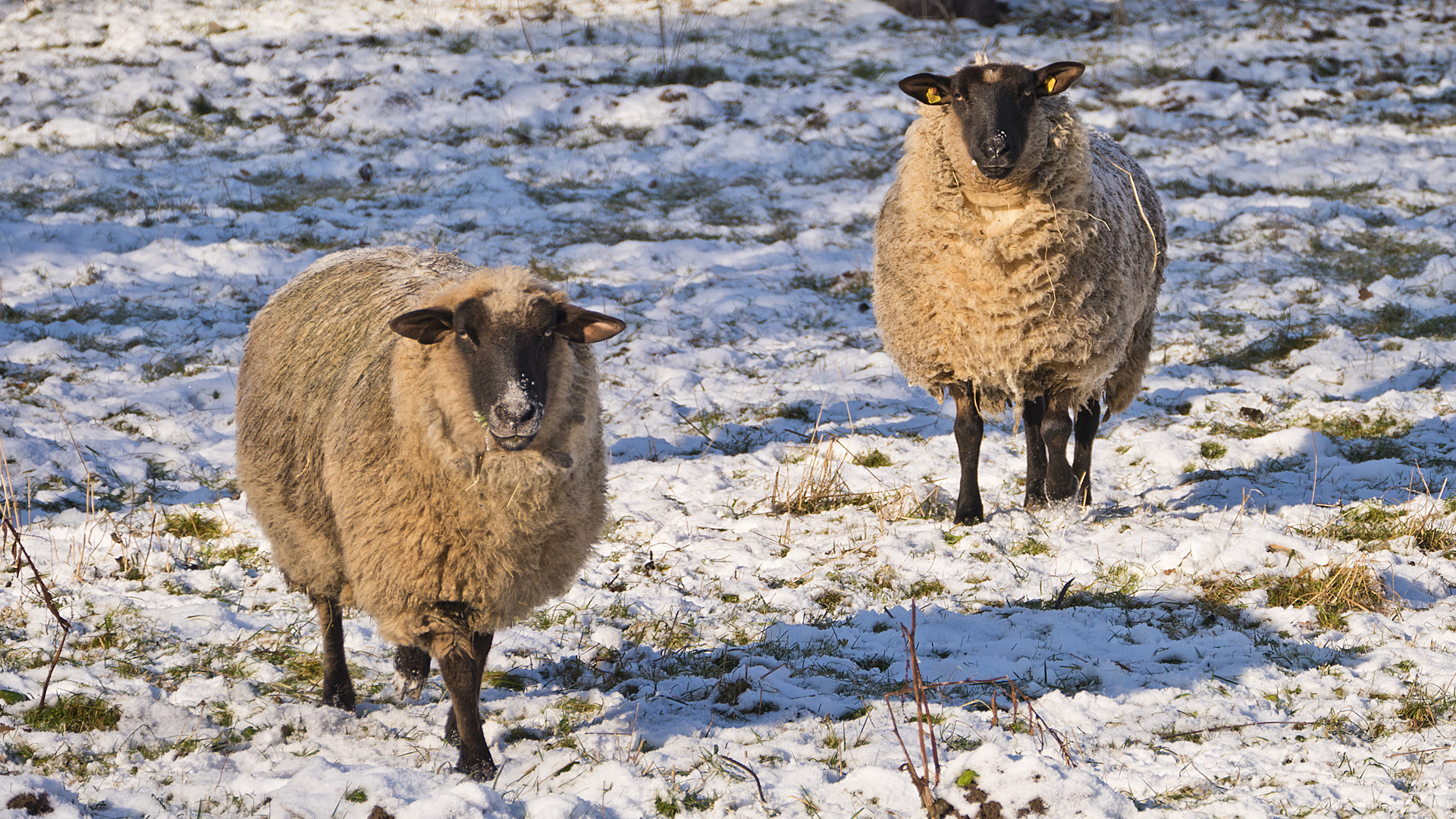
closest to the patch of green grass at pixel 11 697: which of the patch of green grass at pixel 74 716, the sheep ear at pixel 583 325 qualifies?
the patch of green grass at pixel 74 716

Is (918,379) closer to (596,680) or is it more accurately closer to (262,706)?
(596,680)

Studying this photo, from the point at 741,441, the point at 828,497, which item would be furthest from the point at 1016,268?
the point at 741,441

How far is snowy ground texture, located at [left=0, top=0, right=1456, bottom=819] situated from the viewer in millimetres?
3291

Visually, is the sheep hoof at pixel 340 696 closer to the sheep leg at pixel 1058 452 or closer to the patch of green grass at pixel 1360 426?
the sheep leg at pixel 1058 452

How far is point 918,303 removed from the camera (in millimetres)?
5363

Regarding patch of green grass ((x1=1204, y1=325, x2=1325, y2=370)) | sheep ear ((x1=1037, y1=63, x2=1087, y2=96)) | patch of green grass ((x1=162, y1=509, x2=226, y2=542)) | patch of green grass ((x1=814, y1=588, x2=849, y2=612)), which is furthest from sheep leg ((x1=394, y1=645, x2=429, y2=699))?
patch of green grass ((x1=1204, y1=325, x2=1325, y2=370))

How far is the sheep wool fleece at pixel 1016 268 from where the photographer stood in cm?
502

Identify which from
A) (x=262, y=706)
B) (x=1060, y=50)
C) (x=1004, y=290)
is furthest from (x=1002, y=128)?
(x=1060, y=50)

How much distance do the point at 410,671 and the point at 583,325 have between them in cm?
143

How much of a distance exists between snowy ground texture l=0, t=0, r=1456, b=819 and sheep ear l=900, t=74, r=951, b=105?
6.47 feet

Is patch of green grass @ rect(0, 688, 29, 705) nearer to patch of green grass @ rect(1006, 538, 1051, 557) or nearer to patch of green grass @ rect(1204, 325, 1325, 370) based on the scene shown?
patch of green grass @ rect(1006, 538, 1051, 557)

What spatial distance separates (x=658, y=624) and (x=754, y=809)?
140 cm

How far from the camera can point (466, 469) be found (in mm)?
3238

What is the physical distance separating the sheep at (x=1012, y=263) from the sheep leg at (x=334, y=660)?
3.04m
